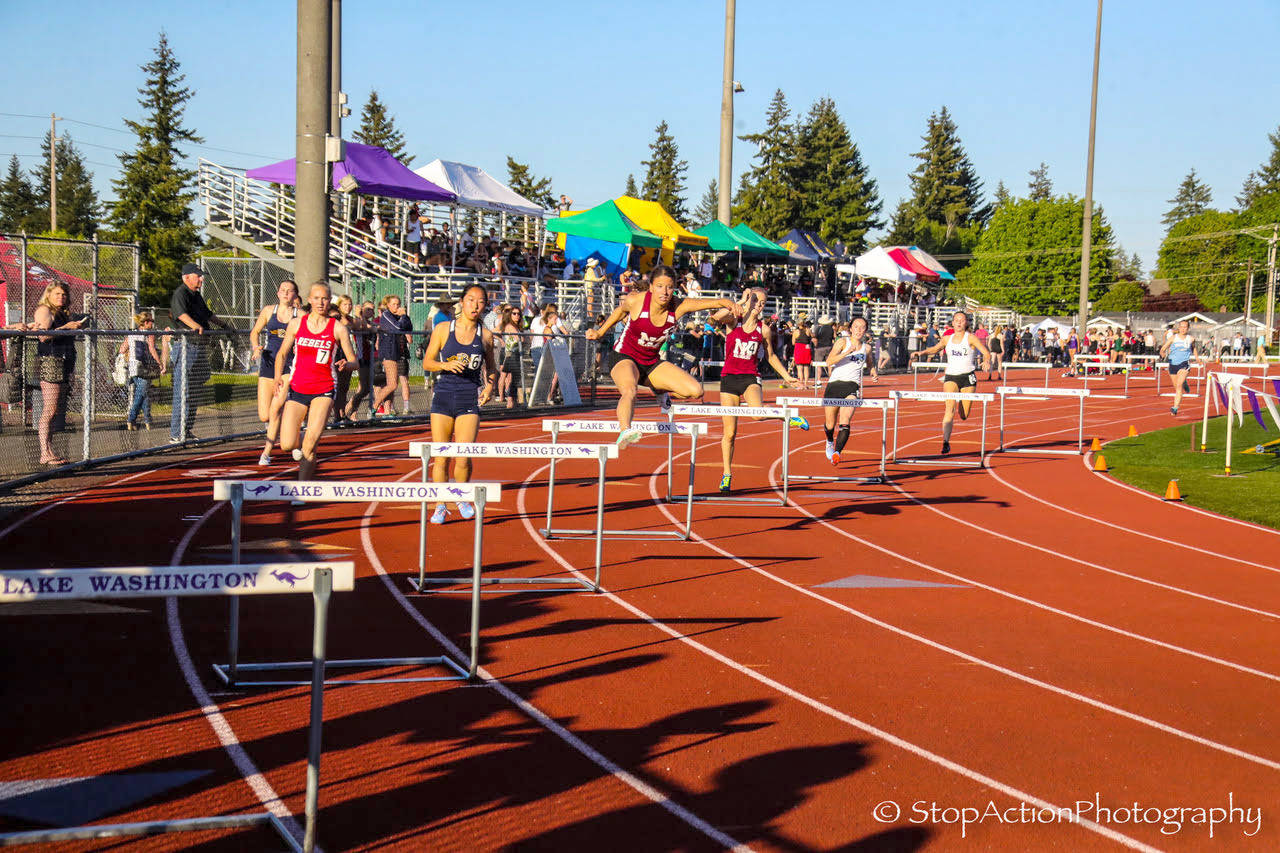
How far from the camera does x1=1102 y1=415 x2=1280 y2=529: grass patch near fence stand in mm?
13789

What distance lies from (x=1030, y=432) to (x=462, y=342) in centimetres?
1644

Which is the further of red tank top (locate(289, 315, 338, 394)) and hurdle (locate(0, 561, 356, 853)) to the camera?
red tank top (locate(289, 315, 338, 394))

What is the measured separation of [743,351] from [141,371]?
7.51 m

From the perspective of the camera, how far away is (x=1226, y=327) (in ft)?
314

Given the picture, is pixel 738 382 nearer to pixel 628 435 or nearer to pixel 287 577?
pixel 628 435

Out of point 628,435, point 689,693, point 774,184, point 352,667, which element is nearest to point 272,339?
point 628,435

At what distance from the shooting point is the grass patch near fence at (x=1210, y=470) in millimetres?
13789

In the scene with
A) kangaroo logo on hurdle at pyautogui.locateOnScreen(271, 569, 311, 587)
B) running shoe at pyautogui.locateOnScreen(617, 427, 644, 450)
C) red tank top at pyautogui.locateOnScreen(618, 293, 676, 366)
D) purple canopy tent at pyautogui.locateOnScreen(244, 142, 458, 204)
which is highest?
purple canopy tent at pyautogui.locateOnScreen(244, 142, 458, 204)

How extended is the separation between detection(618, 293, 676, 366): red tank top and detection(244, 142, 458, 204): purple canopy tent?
16564mm

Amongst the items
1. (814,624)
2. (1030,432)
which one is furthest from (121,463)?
(1030,432)

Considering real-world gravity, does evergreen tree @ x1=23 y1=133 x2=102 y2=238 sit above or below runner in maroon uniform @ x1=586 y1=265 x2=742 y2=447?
above

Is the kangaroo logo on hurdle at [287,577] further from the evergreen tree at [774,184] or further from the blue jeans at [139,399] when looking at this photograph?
the evergreen tree at [774,184]

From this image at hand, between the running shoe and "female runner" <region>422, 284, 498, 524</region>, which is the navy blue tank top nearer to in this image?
"female runner" <region>422, 284, 498, 524</region>

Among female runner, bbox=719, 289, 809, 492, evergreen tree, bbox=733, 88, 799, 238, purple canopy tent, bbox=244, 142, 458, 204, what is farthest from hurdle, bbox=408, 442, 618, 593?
evergreen tree, bbox=733, 88, 799, 238
